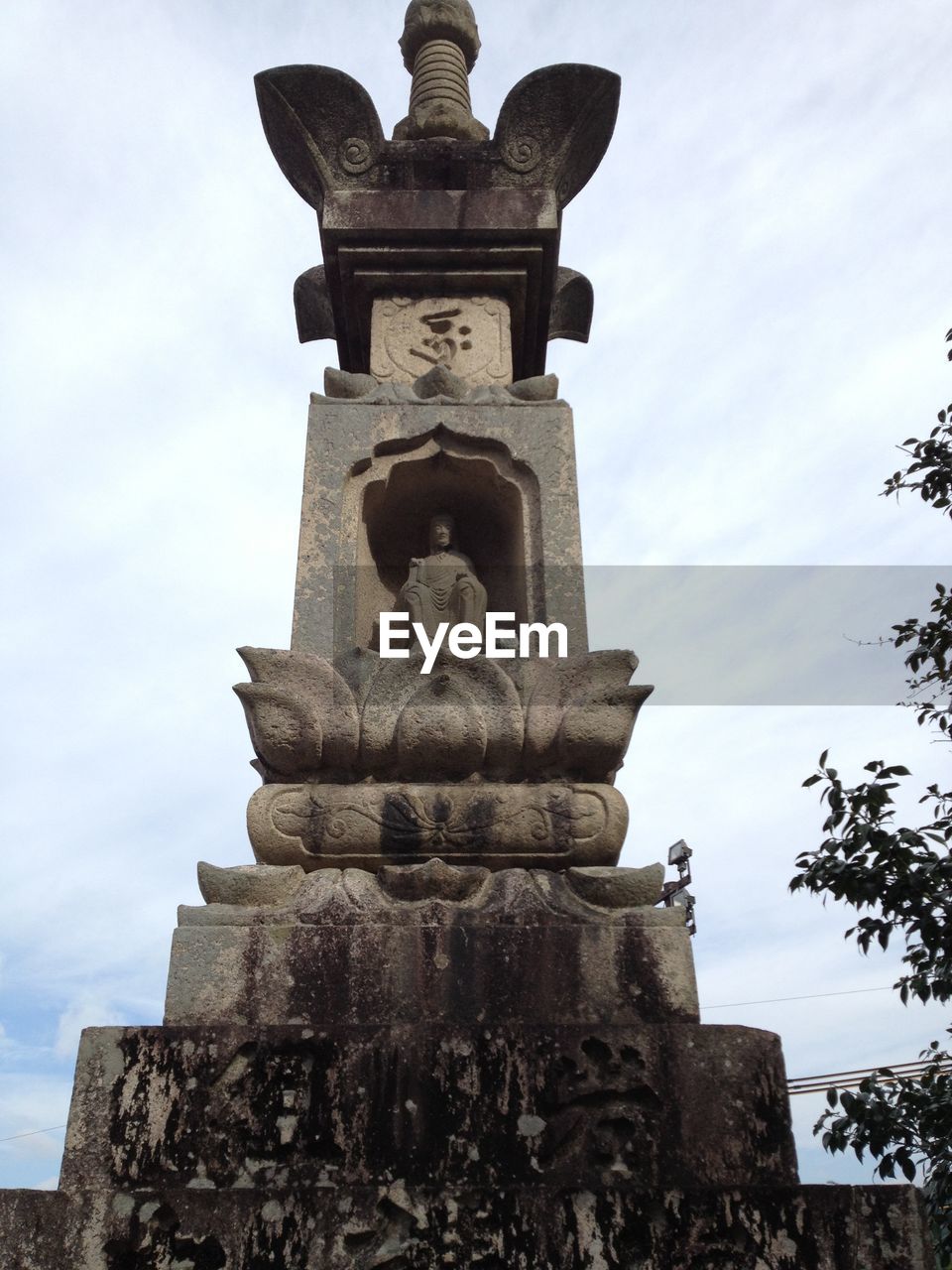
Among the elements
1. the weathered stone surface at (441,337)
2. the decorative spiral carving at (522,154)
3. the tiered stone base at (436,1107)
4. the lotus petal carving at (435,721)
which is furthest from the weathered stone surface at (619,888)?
the decorative spiral carving at (522,154)

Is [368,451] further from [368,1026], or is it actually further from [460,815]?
[368,1026]

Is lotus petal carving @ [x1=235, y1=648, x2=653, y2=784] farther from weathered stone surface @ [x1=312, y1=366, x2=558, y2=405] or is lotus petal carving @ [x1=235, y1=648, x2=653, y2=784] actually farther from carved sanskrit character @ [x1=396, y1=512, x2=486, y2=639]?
weathered stone surface @ [x1=312, y1=366, x2=558, y2=405]

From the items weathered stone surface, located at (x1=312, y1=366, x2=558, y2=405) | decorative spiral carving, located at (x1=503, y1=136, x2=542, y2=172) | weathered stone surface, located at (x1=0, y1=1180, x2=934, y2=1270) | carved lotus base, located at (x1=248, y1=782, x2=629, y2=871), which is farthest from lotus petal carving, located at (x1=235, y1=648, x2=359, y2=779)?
decorative spiral carving, located at (x1=503, y1=136, x2=542, y2=172)

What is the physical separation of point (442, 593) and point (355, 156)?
2450 mm

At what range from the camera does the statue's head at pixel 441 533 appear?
520 centimetres

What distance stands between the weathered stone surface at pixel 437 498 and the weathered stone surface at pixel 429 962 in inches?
51.1

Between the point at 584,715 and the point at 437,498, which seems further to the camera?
the point at 437,498

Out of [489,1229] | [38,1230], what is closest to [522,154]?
[489,1229]

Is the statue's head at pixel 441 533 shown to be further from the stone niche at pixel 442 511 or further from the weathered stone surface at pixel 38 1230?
the weathered stone surface at pixel 38 1230

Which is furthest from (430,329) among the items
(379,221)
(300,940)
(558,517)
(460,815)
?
(300,940)

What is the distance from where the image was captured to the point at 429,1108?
2.83 m

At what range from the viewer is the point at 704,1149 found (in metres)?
2.84

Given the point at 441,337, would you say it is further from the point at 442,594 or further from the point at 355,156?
the point at 442,594
